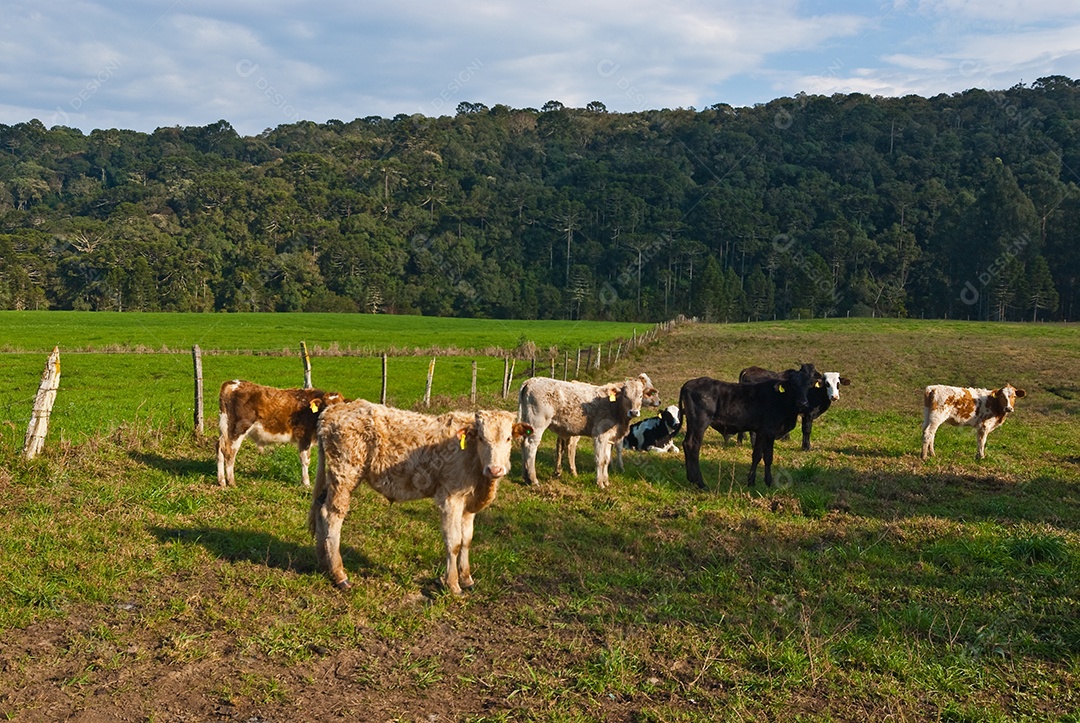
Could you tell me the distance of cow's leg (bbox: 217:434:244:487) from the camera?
10613 mm

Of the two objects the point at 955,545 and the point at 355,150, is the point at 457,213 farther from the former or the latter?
the point at 955,545

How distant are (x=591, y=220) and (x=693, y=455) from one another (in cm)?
11568

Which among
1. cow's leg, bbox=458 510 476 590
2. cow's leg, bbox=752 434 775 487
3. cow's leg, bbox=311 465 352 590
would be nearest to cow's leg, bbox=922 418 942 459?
cow's leg, bbox=752 434 775 487

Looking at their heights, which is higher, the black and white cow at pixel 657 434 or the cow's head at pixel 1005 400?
the cow's head at pixel 1005 400

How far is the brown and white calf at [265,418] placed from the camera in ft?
35.9

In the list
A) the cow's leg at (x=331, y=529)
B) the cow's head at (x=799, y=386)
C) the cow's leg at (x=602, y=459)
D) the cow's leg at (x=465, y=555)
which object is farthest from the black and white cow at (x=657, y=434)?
the cow's leg at (x=331, y=529)

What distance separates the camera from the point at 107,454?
36.0ft

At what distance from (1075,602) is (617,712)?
5.22 m

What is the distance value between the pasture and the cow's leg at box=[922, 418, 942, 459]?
221cm

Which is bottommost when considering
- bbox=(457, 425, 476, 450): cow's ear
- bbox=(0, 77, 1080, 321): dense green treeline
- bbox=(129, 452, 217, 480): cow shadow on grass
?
bbox=(129, 452, 217, 480): cow shadow on grass

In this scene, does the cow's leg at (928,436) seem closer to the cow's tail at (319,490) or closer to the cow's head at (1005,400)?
the cow's head at (1005,400)

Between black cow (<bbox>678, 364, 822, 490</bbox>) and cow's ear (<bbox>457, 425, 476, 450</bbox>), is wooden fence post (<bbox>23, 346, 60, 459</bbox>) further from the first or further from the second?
black cow (<bbox>678, 364, 822, 490</bbox>)

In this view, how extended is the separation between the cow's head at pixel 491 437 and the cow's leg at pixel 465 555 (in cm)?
54

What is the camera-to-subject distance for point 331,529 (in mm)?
7668
